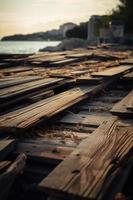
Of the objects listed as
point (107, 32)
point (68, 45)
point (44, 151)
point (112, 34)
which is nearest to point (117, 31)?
point (112, 34)

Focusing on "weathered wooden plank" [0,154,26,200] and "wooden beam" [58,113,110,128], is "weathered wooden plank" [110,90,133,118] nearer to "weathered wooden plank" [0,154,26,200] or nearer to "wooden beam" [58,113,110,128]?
"wooden beam" [58,113,110,128]

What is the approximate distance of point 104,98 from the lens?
5.62 meters

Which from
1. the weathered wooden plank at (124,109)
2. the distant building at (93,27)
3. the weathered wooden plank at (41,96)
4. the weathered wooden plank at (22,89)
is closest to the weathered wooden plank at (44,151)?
the weathered wooden plank at (124,109)

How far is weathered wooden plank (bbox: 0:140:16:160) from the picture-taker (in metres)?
2.85

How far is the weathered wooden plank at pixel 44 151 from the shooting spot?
2.82m

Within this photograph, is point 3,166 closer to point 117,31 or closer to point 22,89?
point 22,89

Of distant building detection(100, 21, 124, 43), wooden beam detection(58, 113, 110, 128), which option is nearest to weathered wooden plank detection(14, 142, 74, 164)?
wooden beam detection(58, 113, 110, 128)

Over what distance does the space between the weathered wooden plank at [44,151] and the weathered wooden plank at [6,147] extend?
0.20ft

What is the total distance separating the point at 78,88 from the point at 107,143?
9.73 ft

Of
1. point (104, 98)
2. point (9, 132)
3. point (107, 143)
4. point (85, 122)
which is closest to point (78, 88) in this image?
point (104, 98)

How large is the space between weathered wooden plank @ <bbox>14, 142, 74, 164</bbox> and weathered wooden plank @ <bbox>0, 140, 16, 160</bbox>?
6 centimetres

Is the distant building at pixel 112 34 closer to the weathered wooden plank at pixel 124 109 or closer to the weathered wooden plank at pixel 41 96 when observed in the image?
the weathered wooden plank at pixel 41 96

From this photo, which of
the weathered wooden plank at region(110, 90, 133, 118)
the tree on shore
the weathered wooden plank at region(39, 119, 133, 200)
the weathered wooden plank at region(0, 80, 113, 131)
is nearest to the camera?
the weathered wooden plank at region(39, 119, 133, 200)

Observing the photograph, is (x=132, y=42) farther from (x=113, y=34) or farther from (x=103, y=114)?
(x=103, y=114)
